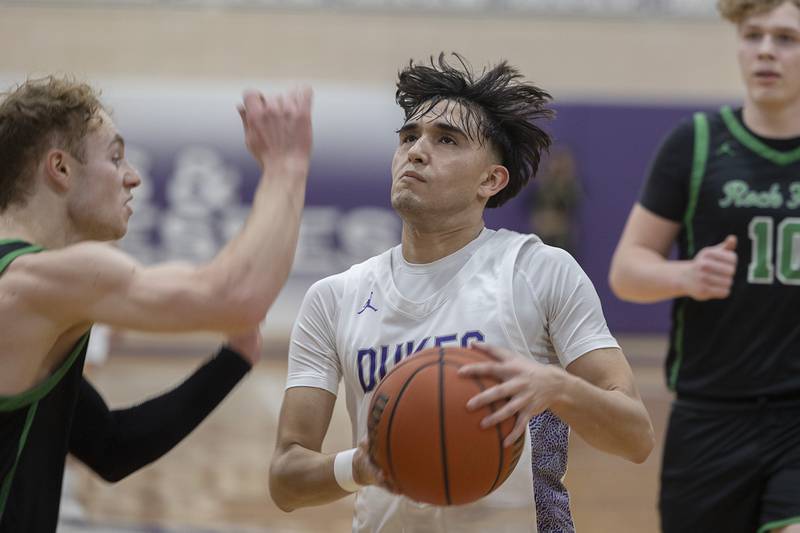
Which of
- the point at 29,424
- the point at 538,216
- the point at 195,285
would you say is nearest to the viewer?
the point at 195,285

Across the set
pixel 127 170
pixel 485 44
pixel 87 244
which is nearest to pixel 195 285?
pixel 87 244

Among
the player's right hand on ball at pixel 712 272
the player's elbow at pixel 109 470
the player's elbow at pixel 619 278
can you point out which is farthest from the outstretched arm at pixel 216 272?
the player's elbow at pixel 619 278

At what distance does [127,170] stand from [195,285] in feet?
1.90

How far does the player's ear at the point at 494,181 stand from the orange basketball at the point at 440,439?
75cm

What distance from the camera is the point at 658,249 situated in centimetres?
417

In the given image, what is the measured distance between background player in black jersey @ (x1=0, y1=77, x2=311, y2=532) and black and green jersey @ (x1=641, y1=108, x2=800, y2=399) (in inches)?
66.7

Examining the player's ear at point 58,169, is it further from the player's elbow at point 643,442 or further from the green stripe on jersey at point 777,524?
the green stripe on jersey at point 777,524

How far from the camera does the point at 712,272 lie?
3.76m

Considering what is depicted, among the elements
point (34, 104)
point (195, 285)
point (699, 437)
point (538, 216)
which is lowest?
point (699, 437)

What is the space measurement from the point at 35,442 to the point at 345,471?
77 centimetres

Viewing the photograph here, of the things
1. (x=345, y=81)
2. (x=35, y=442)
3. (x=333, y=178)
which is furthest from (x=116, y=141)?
(x=345, y=81)

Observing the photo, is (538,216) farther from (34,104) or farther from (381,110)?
(34,104)

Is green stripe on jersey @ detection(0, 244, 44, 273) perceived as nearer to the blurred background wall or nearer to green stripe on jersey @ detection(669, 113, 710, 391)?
green stripe on jersey @ detection(669, 113, 710, 391)

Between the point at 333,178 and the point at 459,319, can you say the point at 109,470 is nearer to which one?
the point at 459,319
